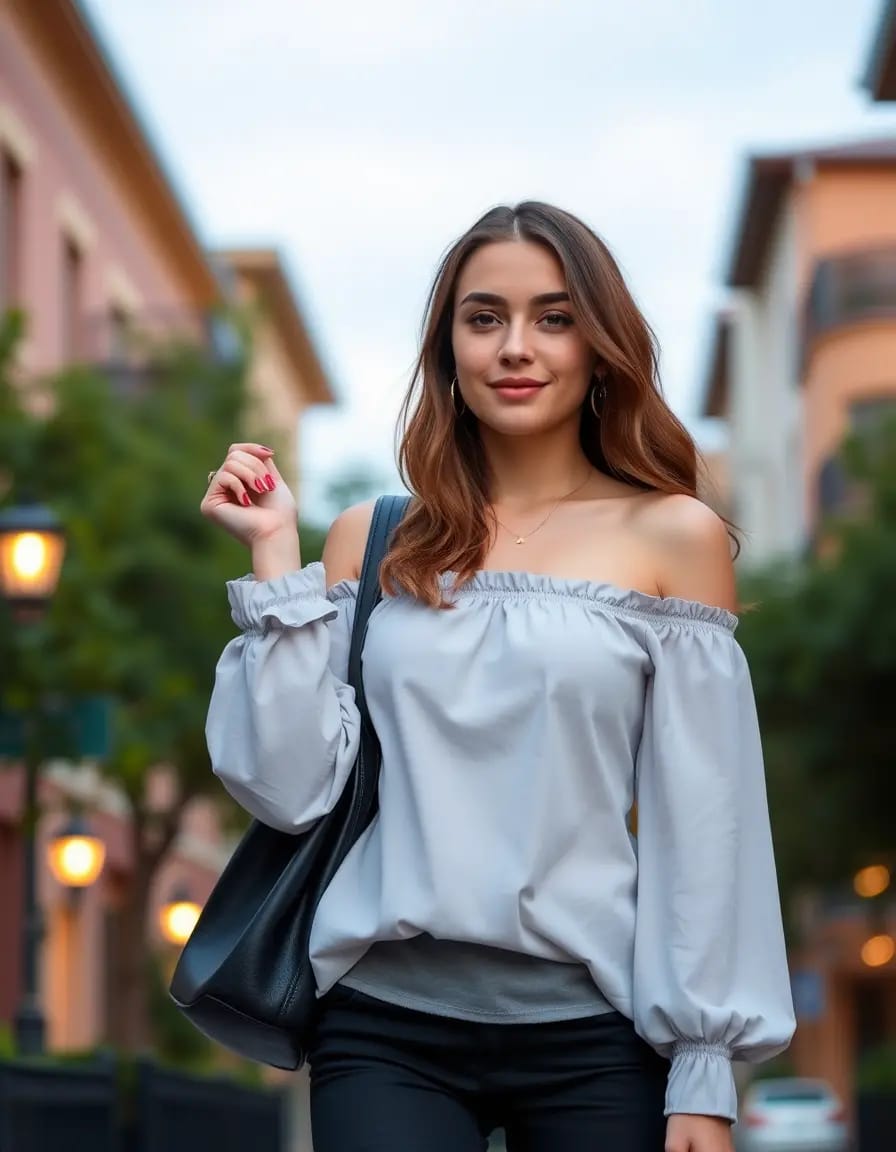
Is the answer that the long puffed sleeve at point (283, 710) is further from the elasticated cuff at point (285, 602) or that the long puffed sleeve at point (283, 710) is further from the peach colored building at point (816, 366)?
the peach colored building at point (816, 366)

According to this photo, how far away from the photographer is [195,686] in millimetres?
19656

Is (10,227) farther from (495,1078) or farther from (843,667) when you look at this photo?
(495,1078)

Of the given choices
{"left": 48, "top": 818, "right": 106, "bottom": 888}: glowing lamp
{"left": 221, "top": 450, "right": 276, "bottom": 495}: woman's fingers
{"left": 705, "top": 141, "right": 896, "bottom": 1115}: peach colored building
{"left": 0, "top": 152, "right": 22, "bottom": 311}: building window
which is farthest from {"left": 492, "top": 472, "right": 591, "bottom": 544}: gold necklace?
{"left": 705, "top": 141, "right": 896, "bottom": 1115}: peach colored building

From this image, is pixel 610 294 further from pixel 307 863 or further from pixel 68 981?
pixel 68 981

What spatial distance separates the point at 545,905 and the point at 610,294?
0.90 m

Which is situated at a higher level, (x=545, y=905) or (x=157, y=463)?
(x=157, y=463)

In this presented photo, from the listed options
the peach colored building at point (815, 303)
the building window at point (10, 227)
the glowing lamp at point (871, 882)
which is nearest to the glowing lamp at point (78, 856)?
the building window at point (10, 227)

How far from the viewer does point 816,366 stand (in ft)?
141

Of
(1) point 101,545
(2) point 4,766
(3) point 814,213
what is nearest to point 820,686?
(1) point 101,545

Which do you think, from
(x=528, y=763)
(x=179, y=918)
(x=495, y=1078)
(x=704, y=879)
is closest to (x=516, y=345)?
(x=528, y=763)

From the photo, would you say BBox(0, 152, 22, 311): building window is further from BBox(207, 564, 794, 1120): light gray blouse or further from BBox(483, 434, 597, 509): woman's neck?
BBox(207, 564, 794, 1120): light gray blouse

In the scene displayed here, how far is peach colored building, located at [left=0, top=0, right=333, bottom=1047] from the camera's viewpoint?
24.3 m

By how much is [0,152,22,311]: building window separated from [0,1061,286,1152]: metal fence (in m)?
8.92

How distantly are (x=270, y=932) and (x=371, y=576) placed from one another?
56cm
